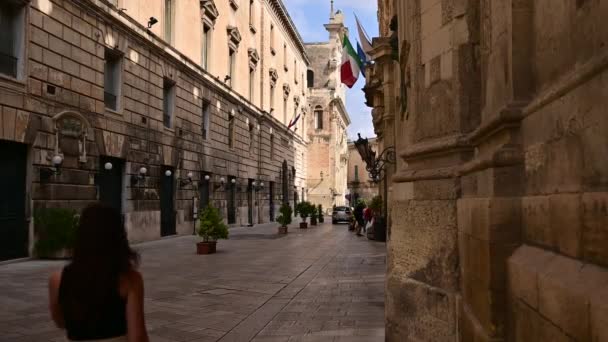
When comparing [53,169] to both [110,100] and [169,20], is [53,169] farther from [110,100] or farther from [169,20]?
[169,20]

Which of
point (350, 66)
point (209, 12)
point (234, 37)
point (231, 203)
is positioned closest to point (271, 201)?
point (231, 203)

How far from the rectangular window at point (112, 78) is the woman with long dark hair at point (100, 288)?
55.2 ft

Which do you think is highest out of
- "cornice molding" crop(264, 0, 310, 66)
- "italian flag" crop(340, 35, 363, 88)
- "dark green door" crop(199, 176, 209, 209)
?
"cornice molding" crop(264, 0, 310, 66)

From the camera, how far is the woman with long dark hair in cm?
261

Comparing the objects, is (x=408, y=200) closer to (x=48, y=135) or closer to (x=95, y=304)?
(x=95, y=304)

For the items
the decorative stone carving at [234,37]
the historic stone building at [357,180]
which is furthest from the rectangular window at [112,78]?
the historic stone building at [357,180]

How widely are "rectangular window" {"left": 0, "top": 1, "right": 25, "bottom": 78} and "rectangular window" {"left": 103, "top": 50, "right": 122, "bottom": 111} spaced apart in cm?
453

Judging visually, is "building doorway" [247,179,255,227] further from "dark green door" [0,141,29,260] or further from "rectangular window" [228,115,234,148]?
"dark green door" [0,141,29,260]

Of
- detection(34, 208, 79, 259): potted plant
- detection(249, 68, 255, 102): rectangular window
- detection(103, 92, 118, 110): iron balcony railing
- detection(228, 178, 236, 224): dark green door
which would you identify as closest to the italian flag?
detection(103, 92, 118, 110): iron balcony railing

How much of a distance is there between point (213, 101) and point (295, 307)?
22100mm

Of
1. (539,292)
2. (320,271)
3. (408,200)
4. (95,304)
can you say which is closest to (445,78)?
(408,200)

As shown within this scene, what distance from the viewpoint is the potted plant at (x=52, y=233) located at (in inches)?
555

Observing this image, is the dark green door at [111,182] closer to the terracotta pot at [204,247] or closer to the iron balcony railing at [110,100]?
the iron balcony railing at [110,100]

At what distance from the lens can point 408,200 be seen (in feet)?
20.0
